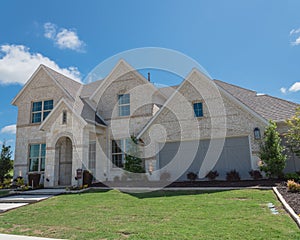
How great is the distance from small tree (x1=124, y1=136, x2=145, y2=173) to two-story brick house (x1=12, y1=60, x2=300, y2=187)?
1.58 ft

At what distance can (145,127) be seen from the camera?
52.2 ft

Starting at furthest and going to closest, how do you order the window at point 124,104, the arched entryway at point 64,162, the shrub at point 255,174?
1. the window at point 124,104
2. the arched entryway at point 64,162
3. the shrub at point 255,174

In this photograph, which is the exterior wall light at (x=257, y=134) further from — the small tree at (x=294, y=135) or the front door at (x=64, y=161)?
the front door at (x=64, y=161)

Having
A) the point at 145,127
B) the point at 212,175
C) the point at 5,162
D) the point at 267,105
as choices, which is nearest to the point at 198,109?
the point at 145,127

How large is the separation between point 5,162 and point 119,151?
31.5ft

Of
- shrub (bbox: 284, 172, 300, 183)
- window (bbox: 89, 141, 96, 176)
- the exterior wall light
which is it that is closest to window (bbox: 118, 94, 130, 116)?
window (bbox: 89, 141, 96, 176)

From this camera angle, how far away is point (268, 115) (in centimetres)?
1518

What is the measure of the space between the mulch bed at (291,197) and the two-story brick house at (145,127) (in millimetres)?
4014

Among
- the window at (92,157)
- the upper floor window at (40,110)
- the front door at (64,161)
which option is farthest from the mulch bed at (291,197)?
the upper floor window at (40,110)

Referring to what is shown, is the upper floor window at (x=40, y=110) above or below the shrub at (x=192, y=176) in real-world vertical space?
above

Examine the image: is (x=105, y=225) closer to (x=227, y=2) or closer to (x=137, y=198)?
(x=137, y=198)

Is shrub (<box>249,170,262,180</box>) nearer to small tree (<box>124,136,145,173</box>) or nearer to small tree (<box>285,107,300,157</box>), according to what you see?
small tree (<box>285,107,300,157</box>)

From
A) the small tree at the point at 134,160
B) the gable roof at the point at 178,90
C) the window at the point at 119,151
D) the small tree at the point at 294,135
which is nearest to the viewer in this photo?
the small tree at the point at 294,135

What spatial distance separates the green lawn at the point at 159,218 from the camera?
5.74 m
